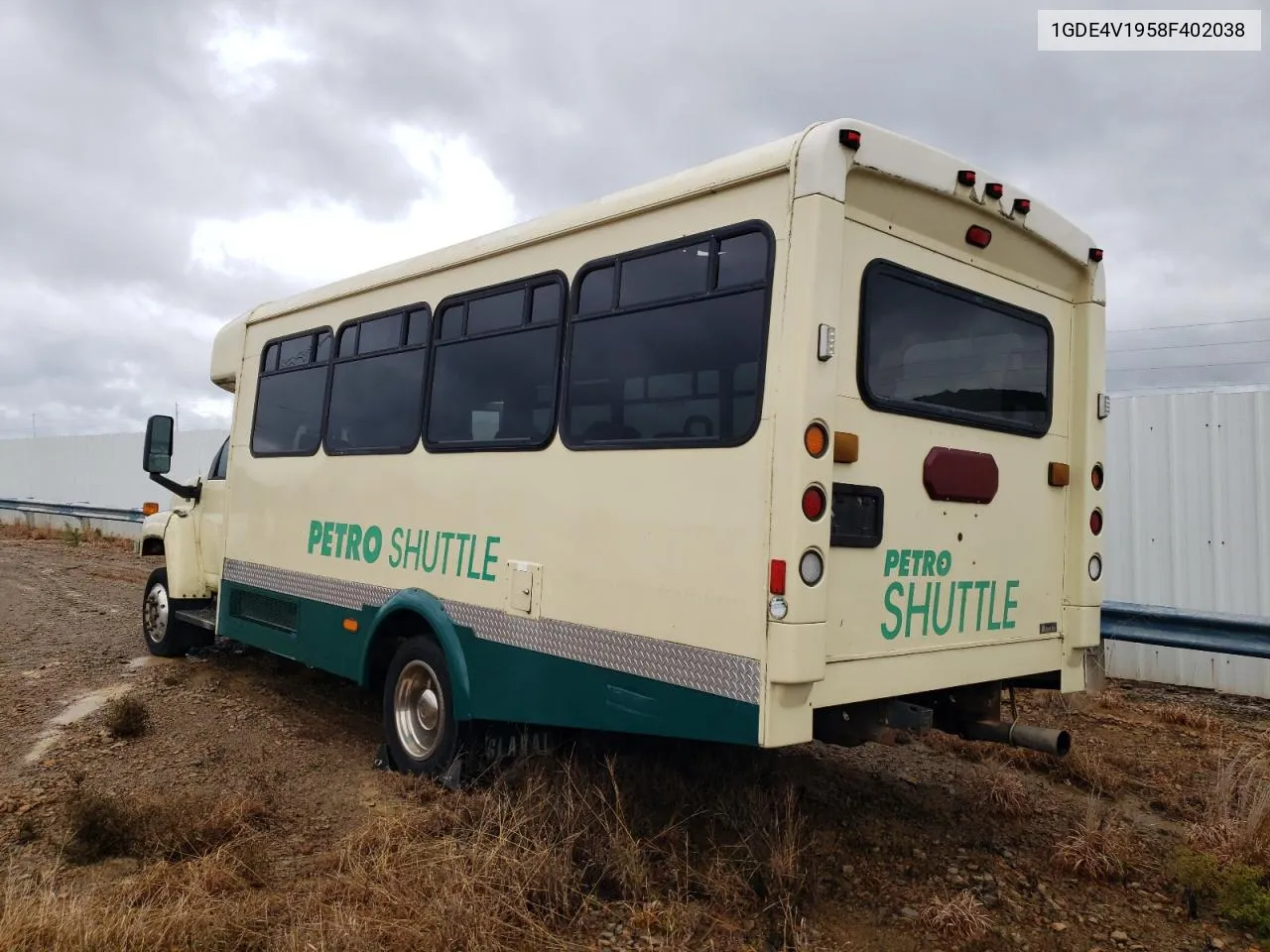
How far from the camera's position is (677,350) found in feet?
13.1

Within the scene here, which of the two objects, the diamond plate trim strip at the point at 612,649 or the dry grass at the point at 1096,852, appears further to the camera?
the dry grass at the point at 1096,852

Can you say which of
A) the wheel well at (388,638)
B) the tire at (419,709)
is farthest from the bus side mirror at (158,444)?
the tire at (419,709)

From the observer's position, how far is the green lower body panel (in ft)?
12.0

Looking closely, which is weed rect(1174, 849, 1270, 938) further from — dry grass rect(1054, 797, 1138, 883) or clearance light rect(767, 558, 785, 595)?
clearance light rect(767, 558, 785, 595)

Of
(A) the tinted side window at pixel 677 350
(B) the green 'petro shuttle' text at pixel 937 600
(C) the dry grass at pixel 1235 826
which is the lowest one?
(C) the dry grass at pixel 1235 826

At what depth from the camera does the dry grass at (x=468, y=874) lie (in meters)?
3.23

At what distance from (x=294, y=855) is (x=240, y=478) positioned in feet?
12.7

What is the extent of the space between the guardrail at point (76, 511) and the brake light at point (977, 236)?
761 inches

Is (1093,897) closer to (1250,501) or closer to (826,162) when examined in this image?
(826,162)

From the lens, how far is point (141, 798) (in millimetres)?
4574

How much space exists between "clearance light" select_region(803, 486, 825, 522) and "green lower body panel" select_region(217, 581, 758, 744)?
0.74 metres

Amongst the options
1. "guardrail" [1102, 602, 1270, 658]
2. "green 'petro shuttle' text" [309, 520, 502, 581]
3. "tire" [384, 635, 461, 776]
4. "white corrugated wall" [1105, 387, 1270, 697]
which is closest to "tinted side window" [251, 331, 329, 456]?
"green 'petro shuttle' text" [309, 520, 502, 581]

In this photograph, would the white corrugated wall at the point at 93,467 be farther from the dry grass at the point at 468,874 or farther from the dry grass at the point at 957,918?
the dry grass at the point at 957,918

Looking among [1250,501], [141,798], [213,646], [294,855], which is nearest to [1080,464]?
[1250,501]
